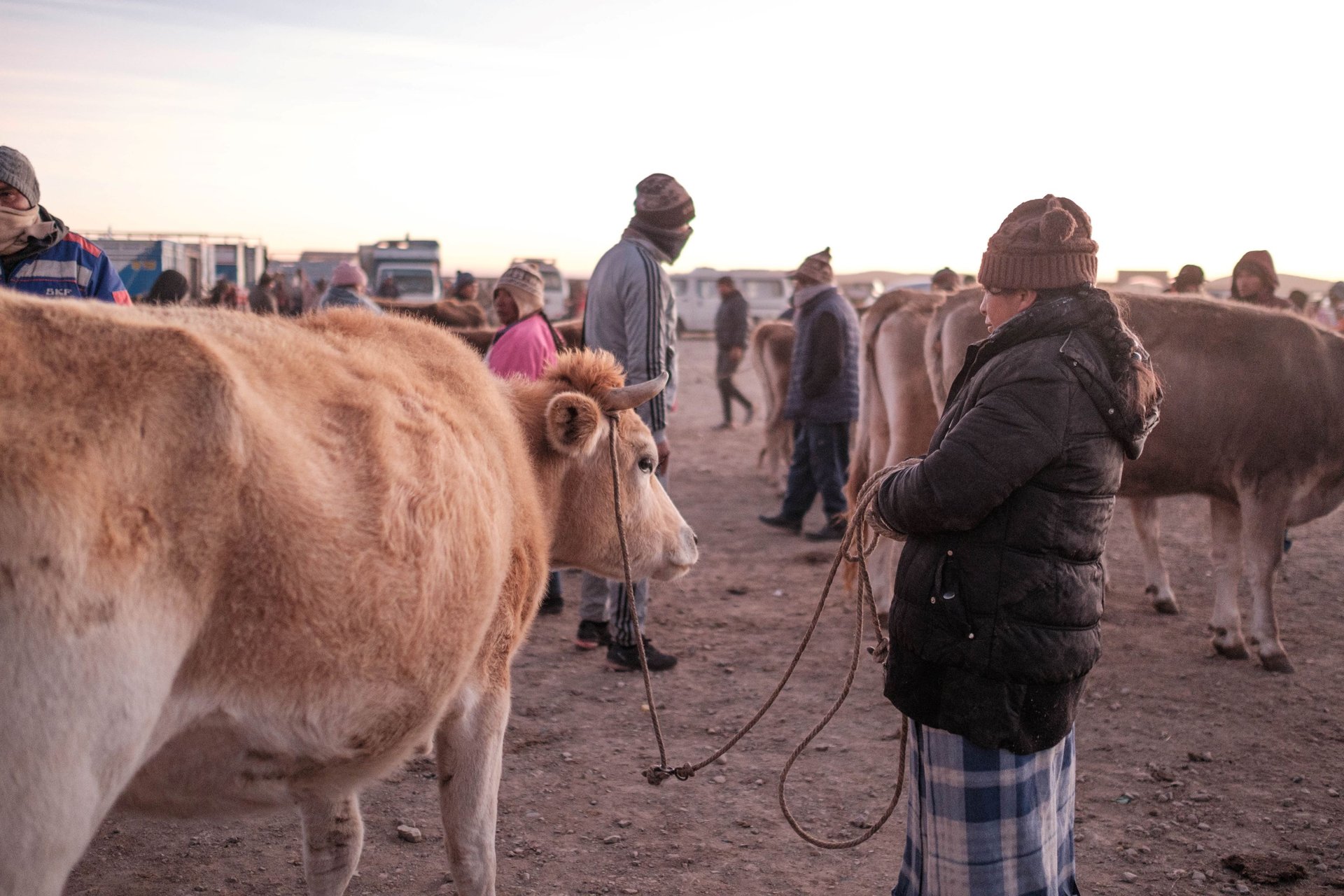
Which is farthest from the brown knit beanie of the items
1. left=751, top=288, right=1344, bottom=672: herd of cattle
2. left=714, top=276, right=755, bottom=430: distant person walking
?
left=714, top=276, right=755, bottom=430: distant person walking

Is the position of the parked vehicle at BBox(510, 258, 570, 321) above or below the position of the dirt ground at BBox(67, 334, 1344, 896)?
above

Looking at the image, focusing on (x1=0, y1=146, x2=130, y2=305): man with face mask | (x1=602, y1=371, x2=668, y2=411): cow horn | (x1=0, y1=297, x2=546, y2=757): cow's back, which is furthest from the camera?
(x1=0, y1=146, x2=130, y2=305): man with face mask

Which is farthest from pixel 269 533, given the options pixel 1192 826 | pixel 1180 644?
pixel 1180 644

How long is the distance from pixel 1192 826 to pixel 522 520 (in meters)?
2.98

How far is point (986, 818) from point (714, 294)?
41.7 m

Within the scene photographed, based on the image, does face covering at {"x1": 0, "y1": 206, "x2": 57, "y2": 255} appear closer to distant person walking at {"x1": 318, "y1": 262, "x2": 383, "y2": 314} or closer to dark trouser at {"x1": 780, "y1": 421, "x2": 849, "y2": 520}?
distant person walking at {"x1": 318, "y1": 262, "x2": 383, "y2": 314}

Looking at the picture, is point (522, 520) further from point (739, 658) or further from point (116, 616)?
point (739, 658)

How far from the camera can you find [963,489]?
2.38 metres

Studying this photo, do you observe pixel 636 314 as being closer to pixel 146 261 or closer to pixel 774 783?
pixel 774 783

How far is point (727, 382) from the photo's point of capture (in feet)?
52.6

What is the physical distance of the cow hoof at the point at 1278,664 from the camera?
5738mm

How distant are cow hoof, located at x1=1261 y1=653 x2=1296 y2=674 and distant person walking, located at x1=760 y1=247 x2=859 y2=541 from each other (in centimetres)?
360

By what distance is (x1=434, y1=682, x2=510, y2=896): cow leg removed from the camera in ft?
9.50

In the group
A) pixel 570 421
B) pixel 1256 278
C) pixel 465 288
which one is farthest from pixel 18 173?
pixel 465 288
